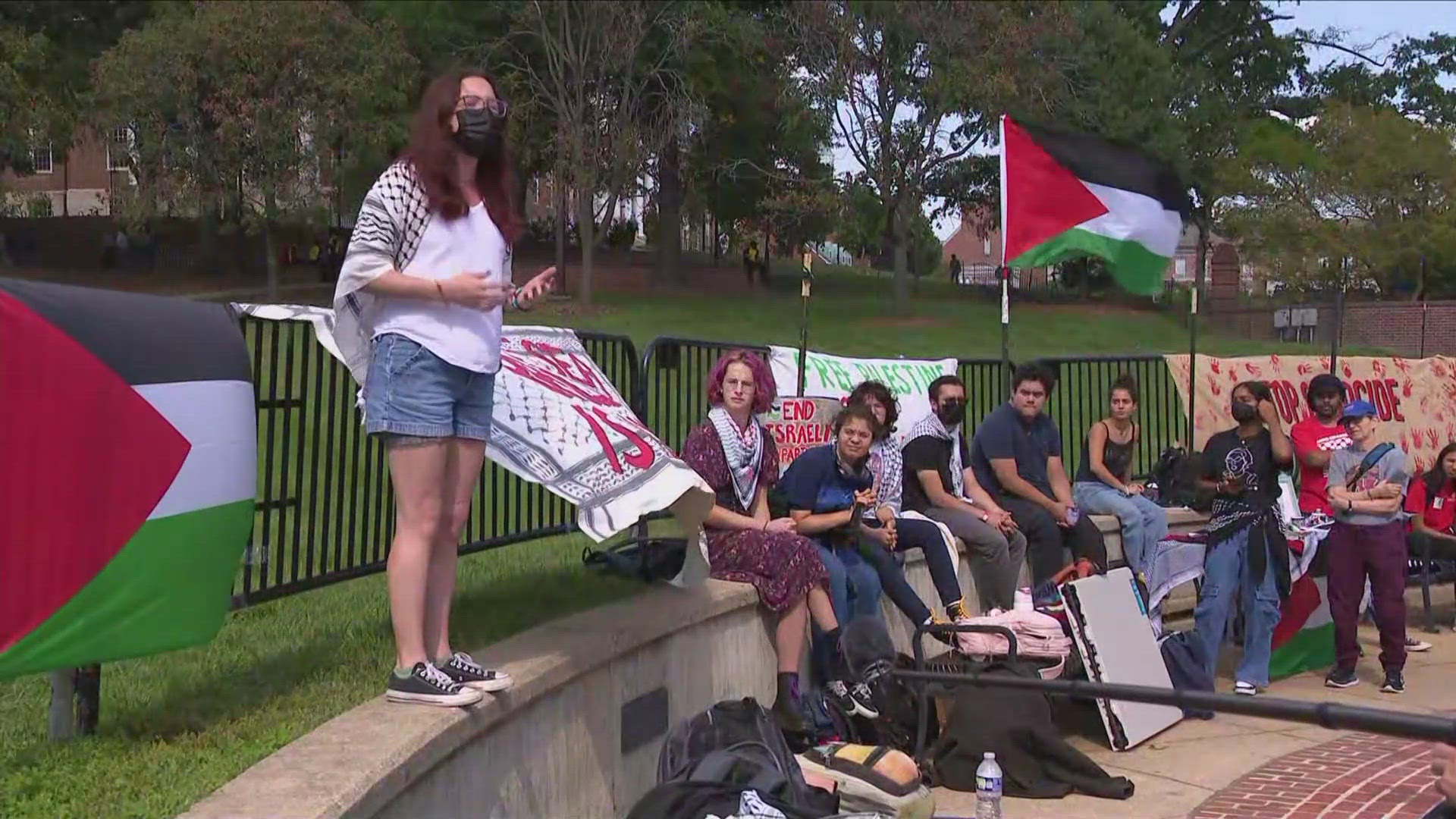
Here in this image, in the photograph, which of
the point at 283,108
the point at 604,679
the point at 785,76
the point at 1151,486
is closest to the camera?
the point at 604,679

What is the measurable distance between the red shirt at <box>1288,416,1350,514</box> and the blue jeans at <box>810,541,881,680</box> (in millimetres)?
3920

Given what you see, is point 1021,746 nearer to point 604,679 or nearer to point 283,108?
point 604,679

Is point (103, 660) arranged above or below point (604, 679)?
above

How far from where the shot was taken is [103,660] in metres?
3.73

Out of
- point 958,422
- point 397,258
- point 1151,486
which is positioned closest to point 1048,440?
point 958,422

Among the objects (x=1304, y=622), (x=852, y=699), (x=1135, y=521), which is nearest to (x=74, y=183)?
(x=1135, y=521)

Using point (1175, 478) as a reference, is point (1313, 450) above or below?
above

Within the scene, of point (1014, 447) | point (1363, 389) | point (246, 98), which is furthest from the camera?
point (246, 98)

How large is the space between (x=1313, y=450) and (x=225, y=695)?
769 cm

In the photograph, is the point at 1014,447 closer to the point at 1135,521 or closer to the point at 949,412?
the point at 949,412

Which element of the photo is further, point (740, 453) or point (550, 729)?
point (740, 453)

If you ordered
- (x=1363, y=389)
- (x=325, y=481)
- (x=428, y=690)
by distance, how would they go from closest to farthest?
(x=428, y=690) → (x=325, y=481) → (x=1363, y=389)

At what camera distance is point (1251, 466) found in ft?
27.8

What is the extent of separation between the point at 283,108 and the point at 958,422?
2575 cm
